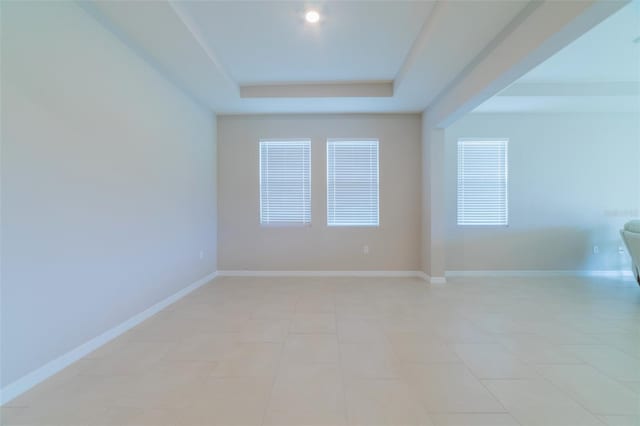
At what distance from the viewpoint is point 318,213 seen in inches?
198

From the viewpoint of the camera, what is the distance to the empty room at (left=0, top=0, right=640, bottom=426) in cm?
179

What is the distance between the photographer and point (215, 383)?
190cm

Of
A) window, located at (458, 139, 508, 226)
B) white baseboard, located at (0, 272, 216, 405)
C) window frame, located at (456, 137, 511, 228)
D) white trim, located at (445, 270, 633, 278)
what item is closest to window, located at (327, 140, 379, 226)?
window frame, located at (456, 137, 511, 228)

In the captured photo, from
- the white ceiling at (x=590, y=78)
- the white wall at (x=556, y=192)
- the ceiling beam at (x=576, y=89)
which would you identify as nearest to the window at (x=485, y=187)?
the white wall at (x=556, y=192)

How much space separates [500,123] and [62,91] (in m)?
5.87

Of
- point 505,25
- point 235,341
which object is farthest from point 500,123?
point 235,341

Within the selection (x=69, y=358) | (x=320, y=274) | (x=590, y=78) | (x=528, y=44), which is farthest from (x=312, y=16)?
(x=590, y=78)

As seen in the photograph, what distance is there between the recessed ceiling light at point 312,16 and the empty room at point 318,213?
3cm

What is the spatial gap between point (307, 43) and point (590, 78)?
399cm

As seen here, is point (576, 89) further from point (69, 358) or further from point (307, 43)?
point (69, 358)

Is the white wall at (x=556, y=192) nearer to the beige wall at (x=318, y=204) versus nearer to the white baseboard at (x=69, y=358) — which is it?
the beige wall at (x=318, y=204)

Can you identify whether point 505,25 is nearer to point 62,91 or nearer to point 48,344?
point 62,91

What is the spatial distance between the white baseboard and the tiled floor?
6 cm

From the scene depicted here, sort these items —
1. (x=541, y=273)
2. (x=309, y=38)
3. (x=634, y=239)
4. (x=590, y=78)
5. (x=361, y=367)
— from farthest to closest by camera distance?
(x=541, y=273) < (x=590, y=78) < (x=634, y=239) < (x=309, y=38) < (x=361, y=367)
